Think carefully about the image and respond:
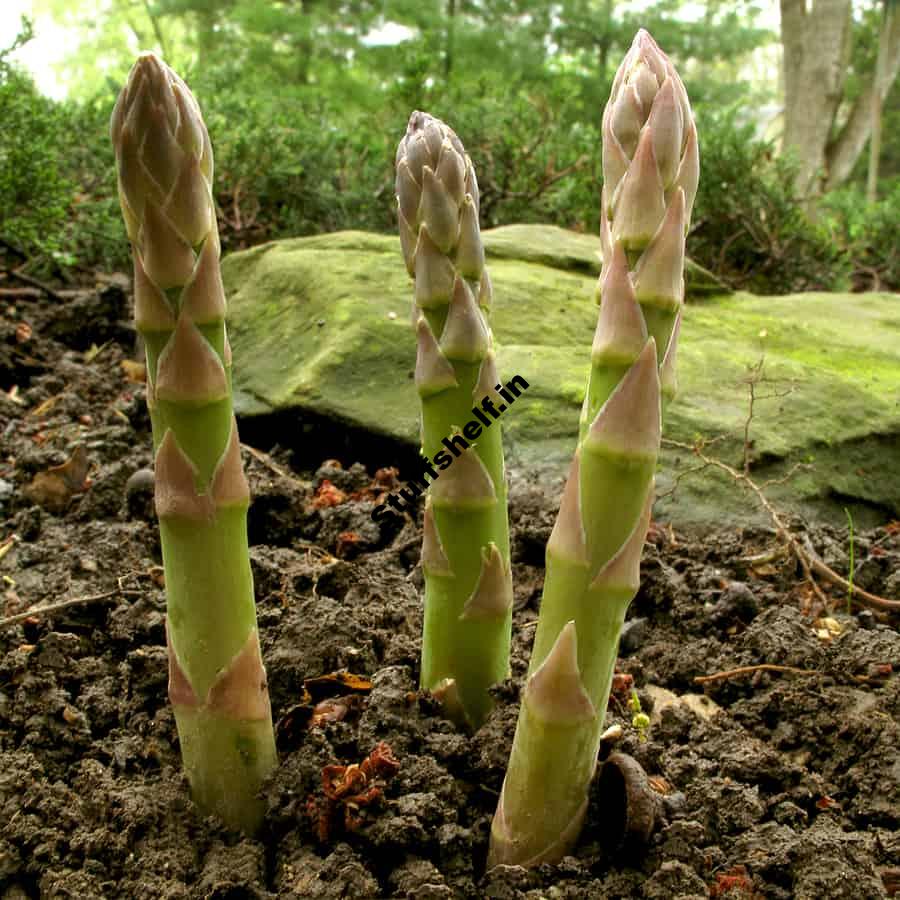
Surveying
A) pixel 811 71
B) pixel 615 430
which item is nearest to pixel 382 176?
pixel 615 430

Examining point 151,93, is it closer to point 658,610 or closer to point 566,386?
point 658,610

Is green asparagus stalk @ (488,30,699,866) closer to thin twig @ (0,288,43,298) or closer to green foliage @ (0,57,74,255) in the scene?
green foliage @ (0,57,74,255)

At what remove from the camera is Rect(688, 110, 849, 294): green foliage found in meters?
6.90

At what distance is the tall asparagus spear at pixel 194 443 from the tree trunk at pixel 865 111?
1510 cm

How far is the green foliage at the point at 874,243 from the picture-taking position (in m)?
7.67

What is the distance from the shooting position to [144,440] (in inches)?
156

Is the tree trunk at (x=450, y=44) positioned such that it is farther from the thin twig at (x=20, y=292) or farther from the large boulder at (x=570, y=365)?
the thin twig at (x=20, y=292)

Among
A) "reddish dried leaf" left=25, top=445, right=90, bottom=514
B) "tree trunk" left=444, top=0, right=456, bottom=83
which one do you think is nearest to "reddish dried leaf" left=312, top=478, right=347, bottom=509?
"reddish dried leaf" left=25, top=445, right=90, bottom=514

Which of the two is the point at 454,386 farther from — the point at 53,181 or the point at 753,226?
the point at 753,226

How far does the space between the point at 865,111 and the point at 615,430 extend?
16968mm

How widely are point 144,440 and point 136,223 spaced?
2.65m

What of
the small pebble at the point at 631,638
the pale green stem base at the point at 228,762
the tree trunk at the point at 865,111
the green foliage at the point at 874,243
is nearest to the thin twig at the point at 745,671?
the small pebble at the point at 631,638

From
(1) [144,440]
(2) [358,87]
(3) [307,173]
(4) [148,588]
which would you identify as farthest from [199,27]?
(4) [148,588]

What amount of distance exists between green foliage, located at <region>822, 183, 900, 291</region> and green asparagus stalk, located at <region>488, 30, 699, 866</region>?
677 centimetres
